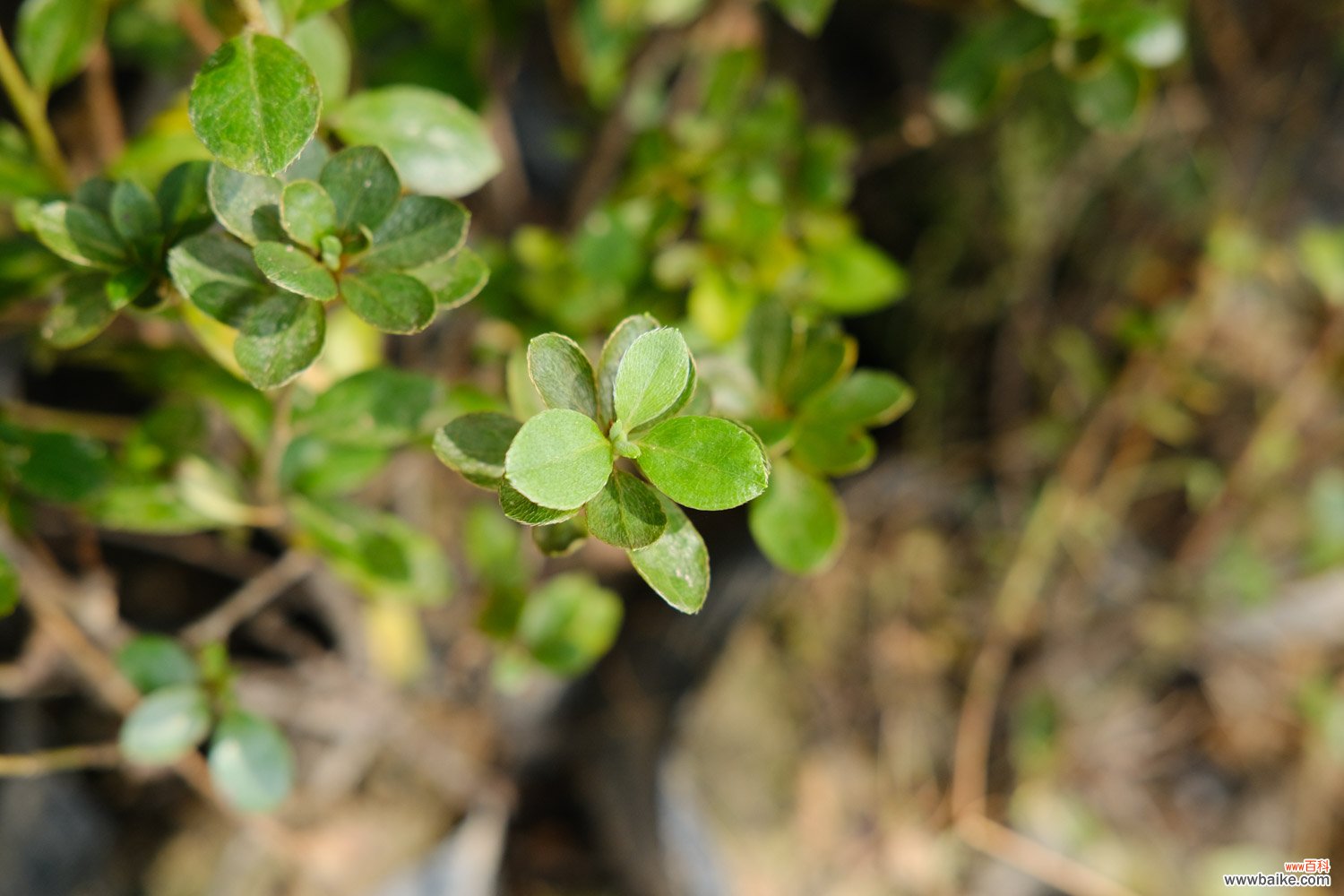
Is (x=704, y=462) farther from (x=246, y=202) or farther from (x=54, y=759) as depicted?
(x=54, y=759)

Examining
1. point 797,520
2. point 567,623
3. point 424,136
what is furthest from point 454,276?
point 567,623

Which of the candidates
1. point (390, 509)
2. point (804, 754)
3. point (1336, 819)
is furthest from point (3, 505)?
point (1336, 819)

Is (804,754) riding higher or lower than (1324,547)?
lower

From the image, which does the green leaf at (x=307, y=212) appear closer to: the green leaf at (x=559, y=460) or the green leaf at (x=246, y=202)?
the green leaf at (x=246, y=202)

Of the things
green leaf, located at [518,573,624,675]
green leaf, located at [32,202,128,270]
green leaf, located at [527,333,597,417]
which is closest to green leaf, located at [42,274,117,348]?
green leaf, located at [32,202,128,270]

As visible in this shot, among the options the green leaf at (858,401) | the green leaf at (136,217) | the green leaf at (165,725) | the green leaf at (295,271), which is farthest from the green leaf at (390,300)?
the green leaf at (165,725)

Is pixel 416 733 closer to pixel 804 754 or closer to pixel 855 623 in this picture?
pixel 804 754

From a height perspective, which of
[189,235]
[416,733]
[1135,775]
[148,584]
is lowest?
[148,584]
